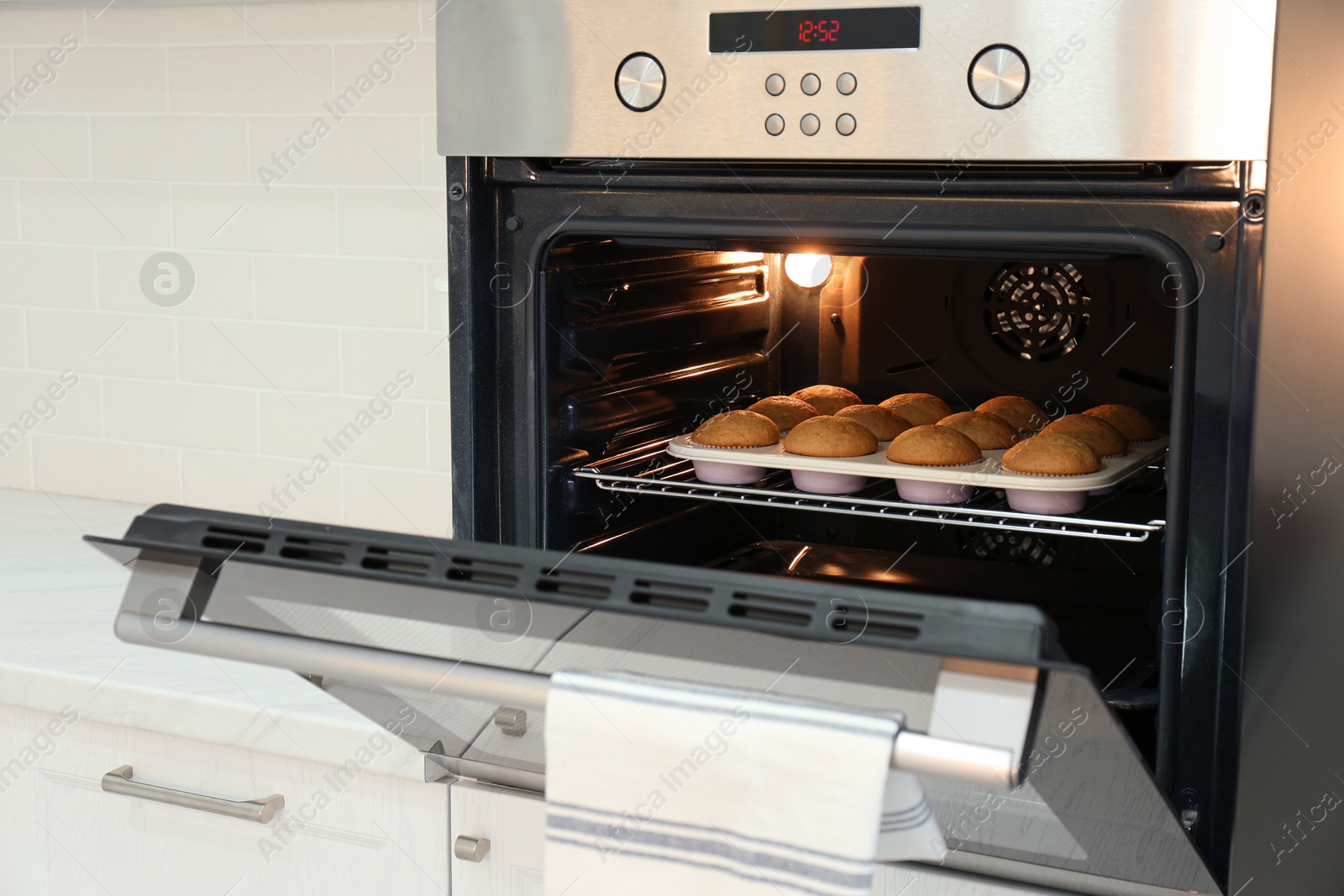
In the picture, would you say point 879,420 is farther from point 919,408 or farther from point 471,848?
point 471,848

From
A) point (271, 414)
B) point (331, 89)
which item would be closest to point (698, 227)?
point (331, 89)

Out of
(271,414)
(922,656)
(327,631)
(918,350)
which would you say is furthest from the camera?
(271,414)

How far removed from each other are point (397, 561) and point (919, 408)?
593mm

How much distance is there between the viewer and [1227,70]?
77cm

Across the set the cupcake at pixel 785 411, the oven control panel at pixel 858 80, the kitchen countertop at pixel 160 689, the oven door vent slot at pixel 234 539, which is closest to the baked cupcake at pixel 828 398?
the cupcake at pixel 785 411

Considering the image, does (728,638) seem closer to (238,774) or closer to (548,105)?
(548,105)

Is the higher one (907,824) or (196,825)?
(907,824)

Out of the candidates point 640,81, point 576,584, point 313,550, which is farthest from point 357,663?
point 640,81

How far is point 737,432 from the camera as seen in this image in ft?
3.84

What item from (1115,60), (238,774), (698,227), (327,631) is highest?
(1115,60)

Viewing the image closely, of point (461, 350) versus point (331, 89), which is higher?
point (331, 89)

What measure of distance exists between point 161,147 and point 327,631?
1.24 meters

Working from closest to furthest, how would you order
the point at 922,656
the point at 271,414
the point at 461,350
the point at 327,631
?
the point at 922,656
the point at 327,631
the point at 461,350
the point at 271,414

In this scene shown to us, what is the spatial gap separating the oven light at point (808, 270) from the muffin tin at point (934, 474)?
0.21 meters
